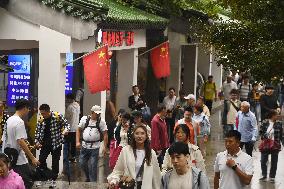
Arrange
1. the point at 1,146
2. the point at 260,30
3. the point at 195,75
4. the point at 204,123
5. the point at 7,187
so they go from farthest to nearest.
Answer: the point at 195,75 → the point at 204,123 → the point at 260,30 → the point at 1,146 → the point at 7,187

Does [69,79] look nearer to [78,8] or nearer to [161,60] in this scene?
[161,60]

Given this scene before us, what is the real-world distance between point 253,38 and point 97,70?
311cm

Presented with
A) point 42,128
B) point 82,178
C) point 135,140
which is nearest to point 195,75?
point 82,178

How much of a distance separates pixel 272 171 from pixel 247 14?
12.0 ft

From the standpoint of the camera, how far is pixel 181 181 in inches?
331

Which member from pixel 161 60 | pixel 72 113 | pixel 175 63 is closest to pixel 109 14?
pixel 72 113

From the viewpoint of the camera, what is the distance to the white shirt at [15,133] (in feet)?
40.2

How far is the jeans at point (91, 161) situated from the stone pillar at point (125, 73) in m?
7.53

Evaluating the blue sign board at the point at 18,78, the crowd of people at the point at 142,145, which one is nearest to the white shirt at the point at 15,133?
the crowd of people at the point at 142,145

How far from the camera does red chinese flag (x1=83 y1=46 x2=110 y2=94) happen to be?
15406mm

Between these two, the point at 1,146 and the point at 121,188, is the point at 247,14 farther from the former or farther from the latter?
the point at 121,188

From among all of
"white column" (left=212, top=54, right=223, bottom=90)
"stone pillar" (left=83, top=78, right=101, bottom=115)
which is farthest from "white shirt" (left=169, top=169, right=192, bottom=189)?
"white column" (left=212, top=54, right=223, bottom=90)

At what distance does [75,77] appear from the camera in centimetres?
2078

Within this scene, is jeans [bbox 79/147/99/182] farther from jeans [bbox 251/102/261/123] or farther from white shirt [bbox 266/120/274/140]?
jeans [bbox 251/102/261/123]
